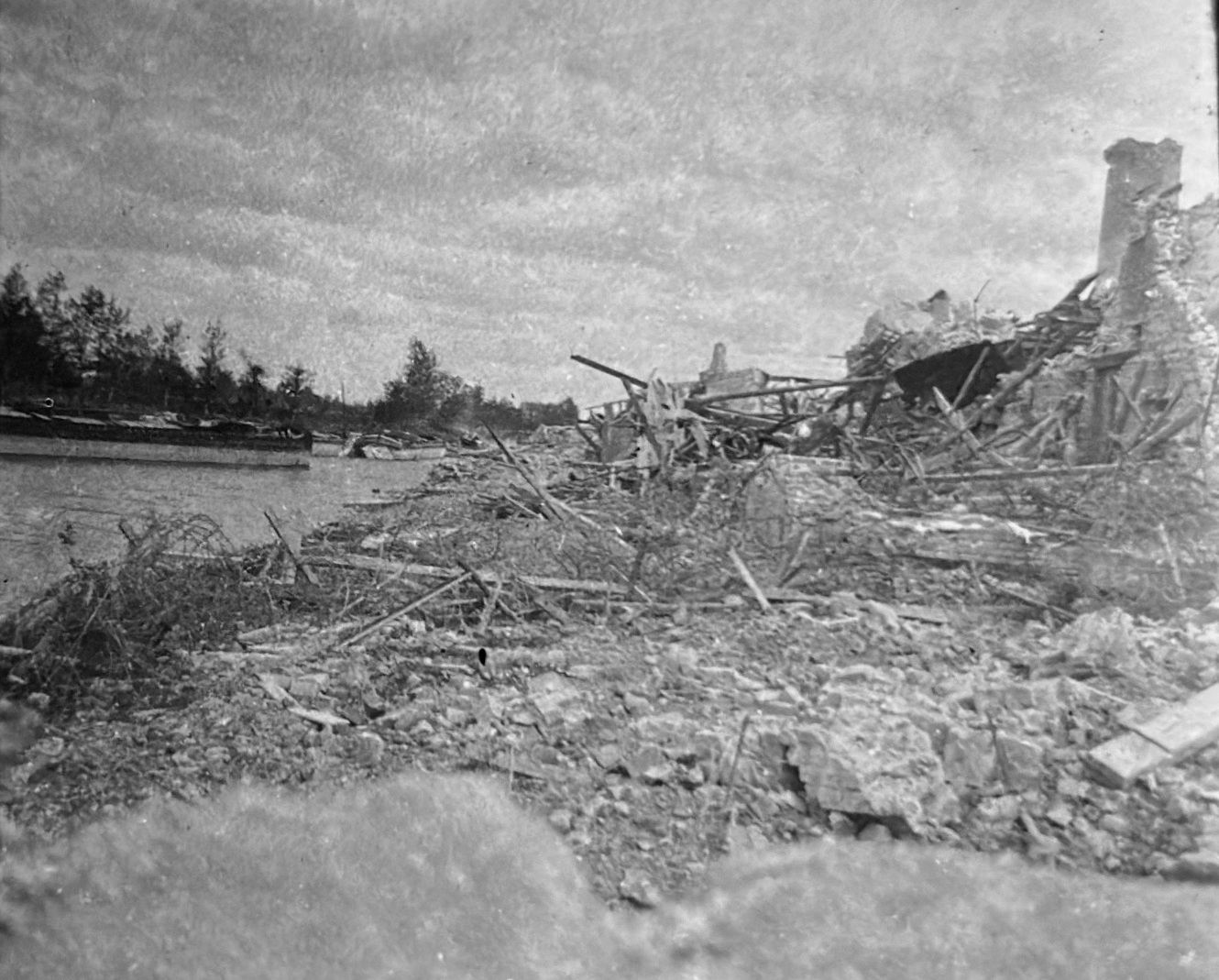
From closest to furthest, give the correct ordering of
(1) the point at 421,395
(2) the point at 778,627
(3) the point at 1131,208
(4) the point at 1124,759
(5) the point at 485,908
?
(5) the point at 485,908
(4) the point at 1124,759
(2) the point at 778,627
(1) the point at 421,395
(3) the point at 1131,208

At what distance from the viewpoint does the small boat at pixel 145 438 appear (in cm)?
271

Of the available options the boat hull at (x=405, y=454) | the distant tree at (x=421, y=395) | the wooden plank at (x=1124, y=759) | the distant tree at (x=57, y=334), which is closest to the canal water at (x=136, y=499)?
the boat hull at (x=405, y=454)

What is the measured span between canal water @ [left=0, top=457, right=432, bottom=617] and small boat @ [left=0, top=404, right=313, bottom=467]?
1.2 inches

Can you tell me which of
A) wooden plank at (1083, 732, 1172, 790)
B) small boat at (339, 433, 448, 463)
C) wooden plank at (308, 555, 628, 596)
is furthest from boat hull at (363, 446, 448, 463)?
wooden plank at (1083, 732, 1172, 790)

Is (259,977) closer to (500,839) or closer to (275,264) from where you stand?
(500,839)

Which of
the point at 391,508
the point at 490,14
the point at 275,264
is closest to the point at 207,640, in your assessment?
the point at 391,508

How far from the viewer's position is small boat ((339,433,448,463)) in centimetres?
269

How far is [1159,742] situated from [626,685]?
4.73ft

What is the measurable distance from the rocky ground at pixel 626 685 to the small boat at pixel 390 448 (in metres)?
0.06

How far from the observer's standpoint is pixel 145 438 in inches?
107

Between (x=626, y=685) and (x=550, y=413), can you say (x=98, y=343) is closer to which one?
(x=550, y=413)

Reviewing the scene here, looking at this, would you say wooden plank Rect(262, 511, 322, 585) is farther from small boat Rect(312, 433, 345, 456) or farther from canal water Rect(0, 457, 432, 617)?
small boat Rect(312, 433, 345, 456)

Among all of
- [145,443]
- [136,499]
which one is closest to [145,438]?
[145,443]

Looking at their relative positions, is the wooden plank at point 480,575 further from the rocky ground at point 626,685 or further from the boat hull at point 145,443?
the boat hull at point 145,443
